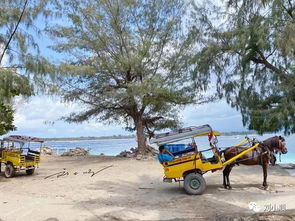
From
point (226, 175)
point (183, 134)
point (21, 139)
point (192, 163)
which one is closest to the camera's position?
point (183, 134)

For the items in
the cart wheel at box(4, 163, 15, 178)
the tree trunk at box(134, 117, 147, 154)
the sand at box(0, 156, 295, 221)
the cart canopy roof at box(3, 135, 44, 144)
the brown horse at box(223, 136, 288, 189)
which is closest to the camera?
the sand at box(0, 156, 295, 221)

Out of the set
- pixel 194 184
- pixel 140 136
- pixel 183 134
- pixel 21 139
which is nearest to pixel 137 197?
pixel 194 184

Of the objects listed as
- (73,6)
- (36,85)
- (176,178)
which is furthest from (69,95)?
(176,178)

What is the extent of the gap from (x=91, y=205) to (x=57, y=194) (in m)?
2.10

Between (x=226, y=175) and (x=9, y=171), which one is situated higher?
(x=9, y=171)

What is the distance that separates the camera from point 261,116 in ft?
43.5

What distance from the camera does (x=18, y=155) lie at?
48.5 feet

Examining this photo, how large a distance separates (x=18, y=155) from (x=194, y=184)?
789cm

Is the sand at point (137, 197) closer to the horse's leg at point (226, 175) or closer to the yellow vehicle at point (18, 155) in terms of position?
the horse's leg at point (226, 175)

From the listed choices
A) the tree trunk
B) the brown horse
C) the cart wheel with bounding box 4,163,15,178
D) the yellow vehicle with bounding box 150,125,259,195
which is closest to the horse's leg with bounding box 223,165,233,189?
the brown horse

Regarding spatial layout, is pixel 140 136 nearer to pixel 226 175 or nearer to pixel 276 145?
pixel 226 175

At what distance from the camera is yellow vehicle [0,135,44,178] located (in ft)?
48.8

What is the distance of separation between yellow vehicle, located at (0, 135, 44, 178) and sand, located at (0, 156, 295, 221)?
1.67 feet

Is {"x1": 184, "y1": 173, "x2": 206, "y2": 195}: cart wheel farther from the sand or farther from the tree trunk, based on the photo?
the tree trunk
